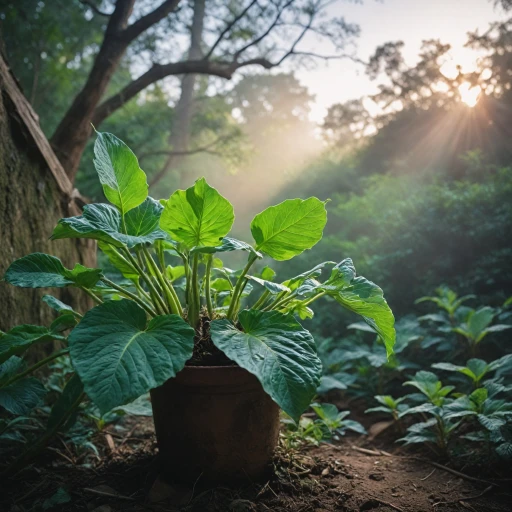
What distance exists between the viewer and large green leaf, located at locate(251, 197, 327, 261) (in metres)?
1.20

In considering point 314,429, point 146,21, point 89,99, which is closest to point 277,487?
point 314,429

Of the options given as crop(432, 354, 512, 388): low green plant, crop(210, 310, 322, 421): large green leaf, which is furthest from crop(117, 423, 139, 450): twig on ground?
crop(432, 354, 512, 388): low green plant

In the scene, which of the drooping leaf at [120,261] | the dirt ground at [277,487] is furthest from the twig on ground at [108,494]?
the drooping leaf at [120,261]

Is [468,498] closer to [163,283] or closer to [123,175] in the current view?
[163,283]

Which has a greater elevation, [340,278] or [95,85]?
[95,85]

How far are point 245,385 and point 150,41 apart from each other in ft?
17.6

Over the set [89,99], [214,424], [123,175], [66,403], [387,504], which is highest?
[89,99]

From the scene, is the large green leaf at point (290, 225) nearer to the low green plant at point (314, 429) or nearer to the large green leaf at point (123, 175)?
the large green leaf at point (123, 175)

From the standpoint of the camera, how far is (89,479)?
49.9 inches

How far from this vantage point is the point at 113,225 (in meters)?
1.16

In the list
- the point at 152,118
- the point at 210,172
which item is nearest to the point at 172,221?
the point at 152,118

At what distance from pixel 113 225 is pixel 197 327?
1.38ft

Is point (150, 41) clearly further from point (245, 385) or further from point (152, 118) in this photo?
point (245, 385)

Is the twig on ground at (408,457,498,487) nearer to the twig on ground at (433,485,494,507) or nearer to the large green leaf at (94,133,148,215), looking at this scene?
the twig on ground at (433,485,494,507)
